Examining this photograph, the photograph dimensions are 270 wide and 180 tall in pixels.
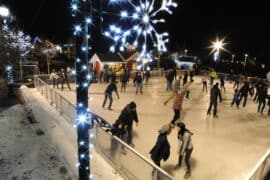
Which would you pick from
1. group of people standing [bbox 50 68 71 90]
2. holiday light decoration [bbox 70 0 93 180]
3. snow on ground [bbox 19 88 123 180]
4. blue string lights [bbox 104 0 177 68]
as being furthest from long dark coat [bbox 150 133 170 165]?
group of people standing [bbox 50 68 71 90]

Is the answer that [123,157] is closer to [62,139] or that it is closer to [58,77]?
[62,139]

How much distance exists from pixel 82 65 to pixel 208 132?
25.1ft

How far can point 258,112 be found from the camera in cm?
1460

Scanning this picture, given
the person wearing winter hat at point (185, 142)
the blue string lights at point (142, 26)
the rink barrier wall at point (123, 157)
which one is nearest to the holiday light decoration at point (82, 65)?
the blue string lights at point (142, 26)

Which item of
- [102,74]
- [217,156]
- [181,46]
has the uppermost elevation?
[181,46]

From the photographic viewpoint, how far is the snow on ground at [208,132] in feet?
26.3

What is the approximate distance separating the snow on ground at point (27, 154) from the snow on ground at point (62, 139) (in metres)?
0.08

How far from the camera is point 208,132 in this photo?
428 inches

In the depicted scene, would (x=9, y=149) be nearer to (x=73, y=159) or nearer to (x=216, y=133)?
(x=73, y=159)

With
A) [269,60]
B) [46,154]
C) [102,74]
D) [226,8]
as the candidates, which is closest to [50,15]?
[102,74]

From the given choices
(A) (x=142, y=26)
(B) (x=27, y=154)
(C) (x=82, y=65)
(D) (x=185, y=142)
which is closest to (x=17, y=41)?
(A) (x=142, y=26)

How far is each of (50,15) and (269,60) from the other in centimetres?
2910

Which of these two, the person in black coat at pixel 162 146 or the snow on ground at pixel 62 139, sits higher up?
the person in black coat at pixel 162 146

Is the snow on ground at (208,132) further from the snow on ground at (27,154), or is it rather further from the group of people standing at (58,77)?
the snow on ground at (27,154)
